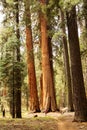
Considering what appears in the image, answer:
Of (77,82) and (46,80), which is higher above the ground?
(46,80)

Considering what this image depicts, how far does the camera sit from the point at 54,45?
21.4 metres

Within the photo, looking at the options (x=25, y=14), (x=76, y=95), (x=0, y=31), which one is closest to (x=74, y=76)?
(x=76, y=95)

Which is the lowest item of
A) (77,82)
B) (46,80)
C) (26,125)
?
(26,125)

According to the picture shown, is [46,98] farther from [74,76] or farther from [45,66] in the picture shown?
[74,76]

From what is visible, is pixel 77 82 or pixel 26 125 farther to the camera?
pixel 77 82

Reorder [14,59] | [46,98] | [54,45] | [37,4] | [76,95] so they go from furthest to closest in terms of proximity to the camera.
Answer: [54,45]
[46,98]
[14,59]
[37,4]
[76,95]

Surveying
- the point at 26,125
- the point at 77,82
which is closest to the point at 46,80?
the point at 77,82

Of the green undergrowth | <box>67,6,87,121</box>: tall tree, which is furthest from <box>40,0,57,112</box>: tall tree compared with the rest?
<box>67,6,87,121</box>: tall tree

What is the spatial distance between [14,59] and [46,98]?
3.37 meters

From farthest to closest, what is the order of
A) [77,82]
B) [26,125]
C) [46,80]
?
[46,80]
[77,82]
[26,125]

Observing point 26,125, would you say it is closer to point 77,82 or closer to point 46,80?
point 77,82

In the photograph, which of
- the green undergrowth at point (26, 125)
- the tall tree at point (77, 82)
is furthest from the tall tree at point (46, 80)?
the tall tree at point (77, 82)

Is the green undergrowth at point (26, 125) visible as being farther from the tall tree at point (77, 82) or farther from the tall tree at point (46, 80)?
the tall tree at point (46, 80)

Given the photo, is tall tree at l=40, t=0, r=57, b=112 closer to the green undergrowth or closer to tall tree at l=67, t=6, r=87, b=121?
the green undergrowth
